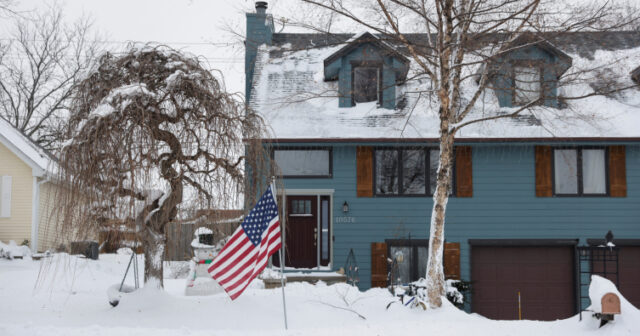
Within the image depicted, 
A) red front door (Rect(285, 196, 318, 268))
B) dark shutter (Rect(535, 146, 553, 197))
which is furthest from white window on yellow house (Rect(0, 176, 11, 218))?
dark shutter (Rect(535, 146, 553, 197))

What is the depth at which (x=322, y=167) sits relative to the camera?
52.4ft

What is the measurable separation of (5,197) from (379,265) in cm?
1209

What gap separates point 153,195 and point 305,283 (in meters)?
5.26

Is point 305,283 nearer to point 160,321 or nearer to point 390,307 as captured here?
point 390,307

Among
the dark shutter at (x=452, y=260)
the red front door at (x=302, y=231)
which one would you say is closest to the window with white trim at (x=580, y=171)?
the dark shutter at (x=452, y=260)

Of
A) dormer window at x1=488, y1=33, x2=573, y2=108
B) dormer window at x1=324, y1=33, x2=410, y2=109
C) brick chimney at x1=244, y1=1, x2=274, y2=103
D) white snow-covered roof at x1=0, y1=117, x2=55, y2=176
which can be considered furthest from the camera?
white snow-covered roof at x1=0, y1=117, x2=55, y2=176

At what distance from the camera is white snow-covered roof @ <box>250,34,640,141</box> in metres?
15.2

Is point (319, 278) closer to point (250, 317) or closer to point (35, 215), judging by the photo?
point (250, 317)

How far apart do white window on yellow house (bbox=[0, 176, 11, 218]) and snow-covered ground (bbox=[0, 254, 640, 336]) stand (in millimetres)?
7222

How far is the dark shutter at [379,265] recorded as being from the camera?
50.4 feet

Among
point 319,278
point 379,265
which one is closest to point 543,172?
point 379,265

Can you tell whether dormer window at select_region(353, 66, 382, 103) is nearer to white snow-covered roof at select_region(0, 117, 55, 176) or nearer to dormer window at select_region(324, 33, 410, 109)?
dormer window at select_region(324, 33, 410, 109)

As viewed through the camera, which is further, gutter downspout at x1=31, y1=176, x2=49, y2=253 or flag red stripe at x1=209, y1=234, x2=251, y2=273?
gutter downspout at x1=31, y1=176, x2=49, y2=253

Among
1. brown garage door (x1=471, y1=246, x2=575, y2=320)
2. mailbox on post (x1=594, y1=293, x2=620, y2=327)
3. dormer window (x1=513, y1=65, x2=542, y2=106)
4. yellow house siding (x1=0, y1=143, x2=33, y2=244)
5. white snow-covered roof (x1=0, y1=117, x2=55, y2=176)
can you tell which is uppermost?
dormer window (x1=513, y1=65, x2=542, y2=106)
